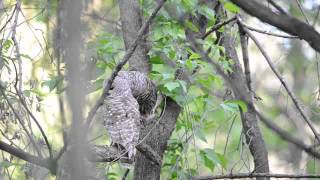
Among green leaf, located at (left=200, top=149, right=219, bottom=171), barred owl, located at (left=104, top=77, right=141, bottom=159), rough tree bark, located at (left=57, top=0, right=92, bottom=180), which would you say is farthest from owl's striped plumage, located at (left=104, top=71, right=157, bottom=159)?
rough tree bark, located at (left=57, top=0, right=92, bottom=180)

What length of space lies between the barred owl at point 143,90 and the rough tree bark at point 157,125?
0.20 meters

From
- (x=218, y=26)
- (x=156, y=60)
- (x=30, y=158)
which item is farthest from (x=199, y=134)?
(x=30, y=158)

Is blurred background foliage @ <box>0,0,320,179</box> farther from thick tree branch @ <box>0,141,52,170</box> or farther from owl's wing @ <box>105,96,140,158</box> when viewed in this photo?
thick tree branch @ <box>0,141,52,170</box>

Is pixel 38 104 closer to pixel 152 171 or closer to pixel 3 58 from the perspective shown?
pixel 3 58

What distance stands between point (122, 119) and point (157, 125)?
2.47ft

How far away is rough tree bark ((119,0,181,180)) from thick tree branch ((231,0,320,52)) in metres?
2.08

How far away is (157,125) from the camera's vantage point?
349 cm

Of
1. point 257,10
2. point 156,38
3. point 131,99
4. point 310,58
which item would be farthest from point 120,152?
point 310,58

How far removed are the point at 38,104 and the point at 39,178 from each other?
56 centimetres

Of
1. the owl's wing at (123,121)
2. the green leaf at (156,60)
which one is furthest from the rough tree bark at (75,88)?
the green leaf at (156,60)

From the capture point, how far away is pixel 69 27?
1293 millimetres

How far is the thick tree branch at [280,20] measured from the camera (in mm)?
1366

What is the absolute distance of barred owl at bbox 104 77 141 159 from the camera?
8.85ft

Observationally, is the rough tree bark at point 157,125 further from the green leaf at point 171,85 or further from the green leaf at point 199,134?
the green leaf at point 171,85
